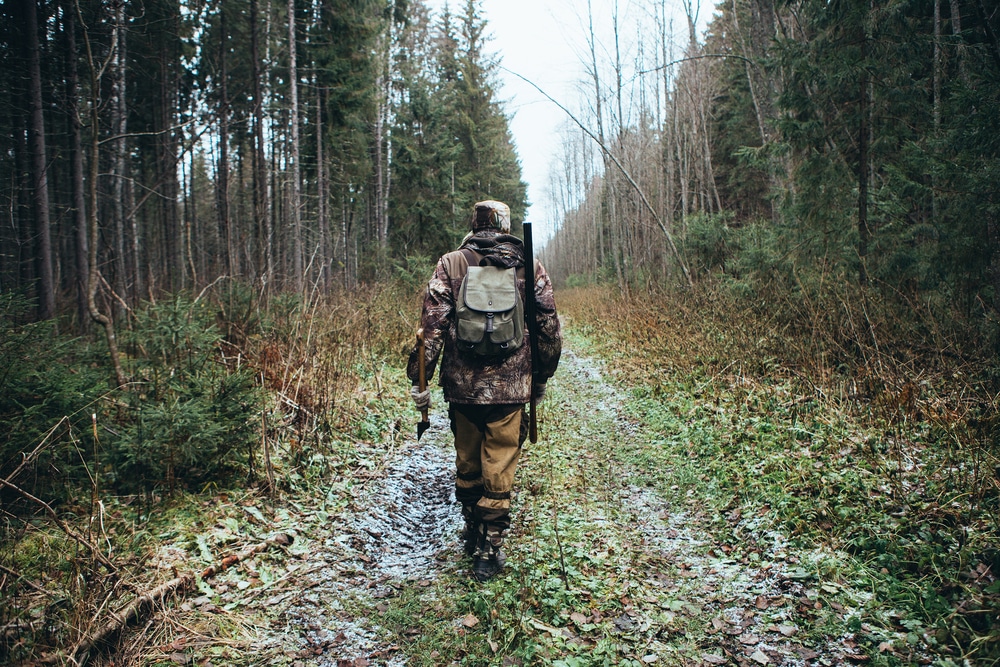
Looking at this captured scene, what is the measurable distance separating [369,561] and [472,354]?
1821mm

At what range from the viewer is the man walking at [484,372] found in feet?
11.3

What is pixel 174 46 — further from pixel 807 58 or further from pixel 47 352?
pixel 807 58

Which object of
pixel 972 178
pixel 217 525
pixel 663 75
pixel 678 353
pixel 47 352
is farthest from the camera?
pixel 663 75

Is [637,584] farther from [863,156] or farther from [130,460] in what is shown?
[863,156]

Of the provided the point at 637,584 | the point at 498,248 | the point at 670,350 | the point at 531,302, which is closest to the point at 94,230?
the point at 498,248

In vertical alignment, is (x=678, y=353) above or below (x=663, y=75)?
below

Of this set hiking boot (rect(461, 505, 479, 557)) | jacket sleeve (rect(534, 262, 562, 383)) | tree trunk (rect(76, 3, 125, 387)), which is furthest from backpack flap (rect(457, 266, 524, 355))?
tree trunk (rect(76, 3, 125, 387))

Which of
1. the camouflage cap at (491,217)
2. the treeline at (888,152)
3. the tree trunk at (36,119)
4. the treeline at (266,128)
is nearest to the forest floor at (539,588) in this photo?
the camouflage cap at (491,217)

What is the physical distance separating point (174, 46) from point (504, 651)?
21.7m

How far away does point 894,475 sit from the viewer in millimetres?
3654

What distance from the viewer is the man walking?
346cm

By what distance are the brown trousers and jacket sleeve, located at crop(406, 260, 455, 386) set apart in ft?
1.31

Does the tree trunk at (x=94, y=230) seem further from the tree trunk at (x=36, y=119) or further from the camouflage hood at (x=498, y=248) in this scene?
the tree trunk at (x=36, y=119)

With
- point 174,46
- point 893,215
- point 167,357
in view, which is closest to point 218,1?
point 174,46
